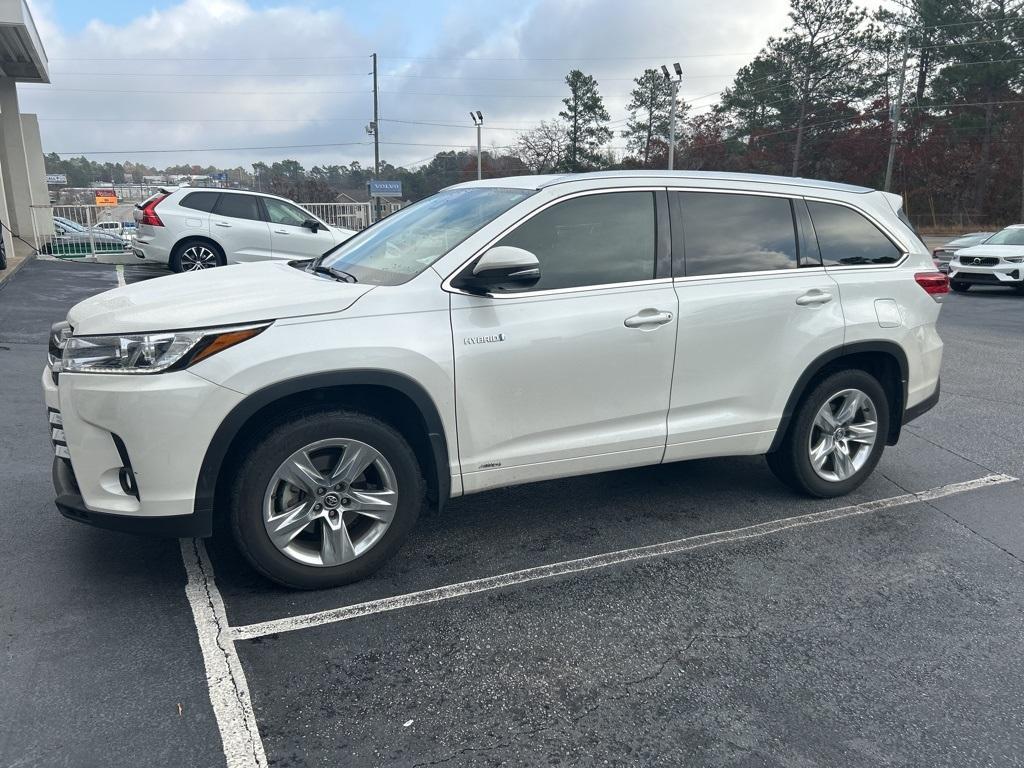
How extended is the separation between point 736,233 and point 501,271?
1599 mm

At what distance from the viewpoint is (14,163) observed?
61.3 feet

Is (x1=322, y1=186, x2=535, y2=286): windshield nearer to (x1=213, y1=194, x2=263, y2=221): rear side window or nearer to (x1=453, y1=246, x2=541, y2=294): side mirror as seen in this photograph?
(x1=453, y1=246, x2=541, y2=294): side mirror

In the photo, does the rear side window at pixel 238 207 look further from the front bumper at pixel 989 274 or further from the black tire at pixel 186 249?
the front bumper at pixel 989 274

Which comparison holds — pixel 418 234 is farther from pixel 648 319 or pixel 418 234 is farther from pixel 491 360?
pixel 648 319

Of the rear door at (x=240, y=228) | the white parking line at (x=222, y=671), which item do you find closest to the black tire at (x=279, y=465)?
the white parking line at (x=222, y=671)

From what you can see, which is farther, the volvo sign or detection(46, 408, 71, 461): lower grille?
the volvo sign

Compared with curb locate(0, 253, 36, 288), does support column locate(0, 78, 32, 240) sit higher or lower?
higher

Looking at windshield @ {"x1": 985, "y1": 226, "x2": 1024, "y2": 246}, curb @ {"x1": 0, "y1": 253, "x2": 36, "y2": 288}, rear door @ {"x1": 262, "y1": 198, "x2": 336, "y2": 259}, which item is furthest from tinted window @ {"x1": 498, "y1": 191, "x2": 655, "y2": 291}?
windshield @ {"x1": 985, "y1": 226, "x2": 1024, "y2": 246}

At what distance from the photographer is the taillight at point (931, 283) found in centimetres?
469

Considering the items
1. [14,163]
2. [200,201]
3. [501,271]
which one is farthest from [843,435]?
[14,163]

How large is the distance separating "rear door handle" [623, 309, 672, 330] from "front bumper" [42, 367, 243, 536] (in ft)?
6.05

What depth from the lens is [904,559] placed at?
3.92m

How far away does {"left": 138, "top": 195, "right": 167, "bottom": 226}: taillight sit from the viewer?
13141 mm

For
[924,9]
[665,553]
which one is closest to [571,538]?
[665,553]
